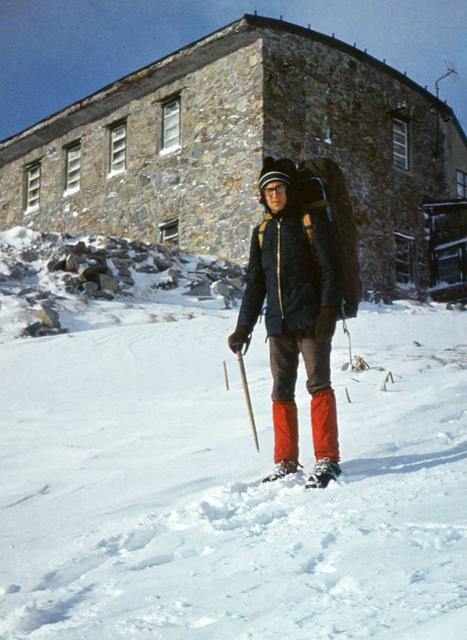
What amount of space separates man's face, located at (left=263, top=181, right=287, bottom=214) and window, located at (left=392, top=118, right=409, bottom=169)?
1458 centimetres

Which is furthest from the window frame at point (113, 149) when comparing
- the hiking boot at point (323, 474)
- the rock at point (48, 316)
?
the hiking boot at point (323, 474)

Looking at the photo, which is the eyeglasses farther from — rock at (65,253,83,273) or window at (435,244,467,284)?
window at (435,244,467,284)

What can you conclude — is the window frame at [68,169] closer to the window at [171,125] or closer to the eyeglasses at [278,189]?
the window at [171,125]

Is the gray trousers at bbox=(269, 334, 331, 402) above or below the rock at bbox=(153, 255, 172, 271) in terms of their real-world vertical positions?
below

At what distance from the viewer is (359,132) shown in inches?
687

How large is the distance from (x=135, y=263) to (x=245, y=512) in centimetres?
1033

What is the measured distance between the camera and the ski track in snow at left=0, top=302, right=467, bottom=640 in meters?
2.27

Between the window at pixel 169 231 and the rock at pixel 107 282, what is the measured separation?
5003mm

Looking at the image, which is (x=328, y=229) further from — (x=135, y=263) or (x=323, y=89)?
(x=323, y=89)

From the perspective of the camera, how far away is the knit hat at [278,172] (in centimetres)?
439

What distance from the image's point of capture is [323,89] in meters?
16.9

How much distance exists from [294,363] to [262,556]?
173 centimetres

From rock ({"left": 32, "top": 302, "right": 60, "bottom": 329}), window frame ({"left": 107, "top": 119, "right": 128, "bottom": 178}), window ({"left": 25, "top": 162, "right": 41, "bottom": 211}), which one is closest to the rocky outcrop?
rock ({"left": 32, "top": 302, "right": 60, "bottom": 329})

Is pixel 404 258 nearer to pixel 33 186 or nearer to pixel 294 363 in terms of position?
pixel 33 186
